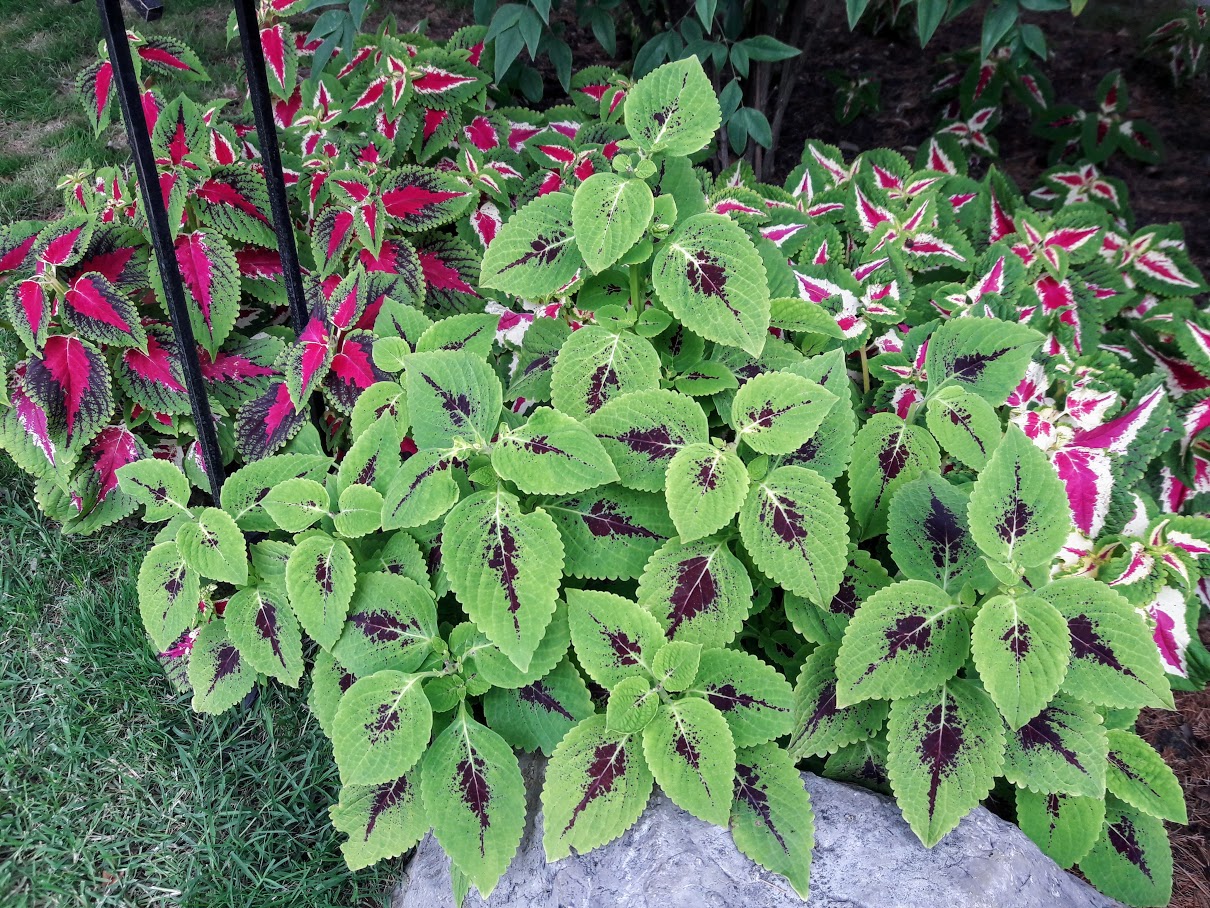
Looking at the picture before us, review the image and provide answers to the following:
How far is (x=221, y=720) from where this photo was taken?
1.78m

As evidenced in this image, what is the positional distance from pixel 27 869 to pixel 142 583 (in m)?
0.53

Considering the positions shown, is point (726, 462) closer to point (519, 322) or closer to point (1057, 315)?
point (519, 322)

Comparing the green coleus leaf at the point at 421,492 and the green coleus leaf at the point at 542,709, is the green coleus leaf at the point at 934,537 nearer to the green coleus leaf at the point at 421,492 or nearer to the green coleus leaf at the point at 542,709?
the green coleus leaf at the point at 542,709

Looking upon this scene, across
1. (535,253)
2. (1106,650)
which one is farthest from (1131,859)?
(535,253)

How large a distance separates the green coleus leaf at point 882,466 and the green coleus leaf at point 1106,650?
0.81 ft

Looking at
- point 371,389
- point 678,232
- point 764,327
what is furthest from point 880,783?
point 371,389

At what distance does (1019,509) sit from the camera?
4.00ft

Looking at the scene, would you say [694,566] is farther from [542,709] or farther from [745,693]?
Answer: [542,709]

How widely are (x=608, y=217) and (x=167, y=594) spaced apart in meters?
0.89

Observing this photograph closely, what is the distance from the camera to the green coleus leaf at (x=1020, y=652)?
1124mm

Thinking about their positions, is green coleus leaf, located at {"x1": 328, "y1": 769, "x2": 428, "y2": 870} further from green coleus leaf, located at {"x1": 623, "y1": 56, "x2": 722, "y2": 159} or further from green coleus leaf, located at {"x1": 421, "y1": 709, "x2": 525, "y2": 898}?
green coleus leaf, located at {"x1": 623, "y1": 56, "x2": 722, "y2": 159}

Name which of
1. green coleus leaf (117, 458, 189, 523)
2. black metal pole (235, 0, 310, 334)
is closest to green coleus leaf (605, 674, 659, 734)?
green coleus leaf (117, 458, 189, 523)

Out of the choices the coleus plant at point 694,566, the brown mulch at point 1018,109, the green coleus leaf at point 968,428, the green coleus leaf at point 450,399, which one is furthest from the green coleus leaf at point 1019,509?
the brown mulch at point 1018,109

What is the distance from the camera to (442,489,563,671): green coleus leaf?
4.01ft
